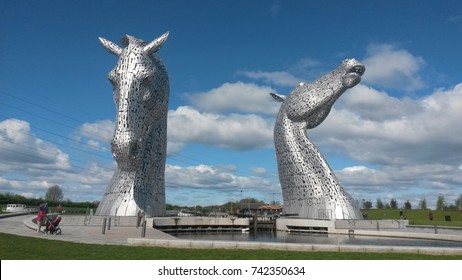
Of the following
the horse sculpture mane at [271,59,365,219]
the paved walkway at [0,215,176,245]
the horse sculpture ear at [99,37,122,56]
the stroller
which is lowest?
the paved walkway at [0,215,176,245]

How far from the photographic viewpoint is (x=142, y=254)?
8844mm

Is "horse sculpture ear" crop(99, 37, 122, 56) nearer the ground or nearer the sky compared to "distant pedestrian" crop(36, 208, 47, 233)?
nearer the sky

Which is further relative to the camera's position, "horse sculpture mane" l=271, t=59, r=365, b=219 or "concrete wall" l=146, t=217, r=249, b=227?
"horse sculpture mane" l=271, t=59, r=365, b=219

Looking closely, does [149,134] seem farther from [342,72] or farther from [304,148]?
[342,72]

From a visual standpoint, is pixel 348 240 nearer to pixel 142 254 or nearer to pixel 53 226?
pixel 142 254

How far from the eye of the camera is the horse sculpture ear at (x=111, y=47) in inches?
842

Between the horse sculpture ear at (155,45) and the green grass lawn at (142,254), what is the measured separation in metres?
12.5

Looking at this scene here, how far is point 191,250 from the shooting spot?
9656 millimetres

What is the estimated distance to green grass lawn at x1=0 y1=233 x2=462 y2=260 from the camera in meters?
8.33

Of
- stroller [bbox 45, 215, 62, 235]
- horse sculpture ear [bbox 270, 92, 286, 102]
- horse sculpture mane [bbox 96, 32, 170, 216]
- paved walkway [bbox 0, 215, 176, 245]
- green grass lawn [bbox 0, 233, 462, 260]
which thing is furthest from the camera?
horse sculpture ear [bbox 270, 92, 286, 102]

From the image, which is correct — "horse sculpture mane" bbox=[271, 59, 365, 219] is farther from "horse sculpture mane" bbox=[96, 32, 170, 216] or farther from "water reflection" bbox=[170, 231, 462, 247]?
"horse sculpture mane" bbox=[96, 32, 170, 216]

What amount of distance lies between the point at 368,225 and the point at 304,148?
5.63 m

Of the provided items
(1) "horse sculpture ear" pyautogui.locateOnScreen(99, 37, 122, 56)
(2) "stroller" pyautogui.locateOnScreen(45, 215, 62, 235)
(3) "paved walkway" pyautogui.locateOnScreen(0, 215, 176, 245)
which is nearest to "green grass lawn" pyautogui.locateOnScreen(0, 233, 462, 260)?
(3) "paved walkway" pyautogui.locateOnScreen(0, 215, 176, 245)
